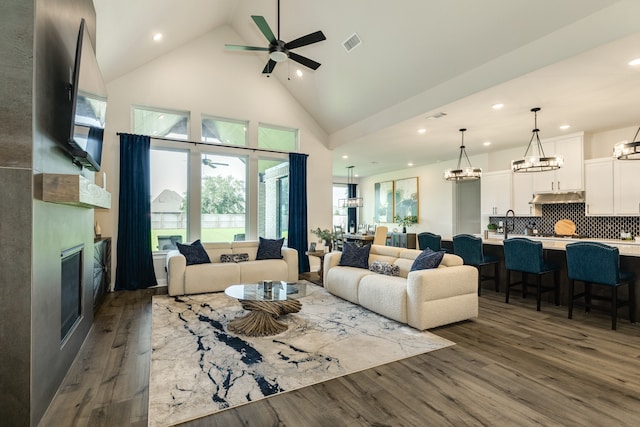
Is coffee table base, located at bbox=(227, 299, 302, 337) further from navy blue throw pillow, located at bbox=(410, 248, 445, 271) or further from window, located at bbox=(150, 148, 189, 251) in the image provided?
window, located at bbox=(150, 148, 189, 251)

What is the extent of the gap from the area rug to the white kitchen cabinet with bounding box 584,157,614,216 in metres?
4.93

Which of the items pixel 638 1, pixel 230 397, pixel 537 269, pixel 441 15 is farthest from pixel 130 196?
pixel 638 1

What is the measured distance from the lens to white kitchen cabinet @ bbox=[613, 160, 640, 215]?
217 inches

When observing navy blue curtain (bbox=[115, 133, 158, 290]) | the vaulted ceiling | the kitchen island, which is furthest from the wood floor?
the vaulted ceiling

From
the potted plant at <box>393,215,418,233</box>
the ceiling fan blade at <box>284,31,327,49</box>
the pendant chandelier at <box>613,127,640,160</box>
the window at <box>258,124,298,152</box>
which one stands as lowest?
the potted plant at <box>393,215,418,233</box>

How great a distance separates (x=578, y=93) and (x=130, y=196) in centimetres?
697

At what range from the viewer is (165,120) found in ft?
20.2

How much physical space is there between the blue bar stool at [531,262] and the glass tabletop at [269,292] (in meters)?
2.99

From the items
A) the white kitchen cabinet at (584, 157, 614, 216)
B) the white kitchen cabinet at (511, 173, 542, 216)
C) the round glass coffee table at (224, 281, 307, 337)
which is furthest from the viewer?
the white kitchen cabinet at (511, 173, 542, 216)

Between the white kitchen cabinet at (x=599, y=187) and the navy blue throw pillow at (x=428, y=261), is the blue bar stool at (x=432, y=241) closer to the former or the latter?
the navy blue throw pillow at (x=428, y=261)

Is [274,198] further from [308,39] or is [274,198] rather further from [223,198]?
[308,39]

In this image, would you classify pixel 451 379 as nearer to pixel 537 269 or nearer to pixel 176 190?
pixel 537 269

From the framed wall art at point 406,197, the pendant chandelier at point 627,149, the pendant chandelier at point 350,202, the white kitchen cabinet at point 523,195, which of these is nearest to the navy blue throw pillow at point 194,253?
the pendant chandelier at point 350,202

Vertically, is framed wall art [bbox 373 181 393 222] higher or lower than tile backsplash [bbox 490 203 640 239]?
higher
